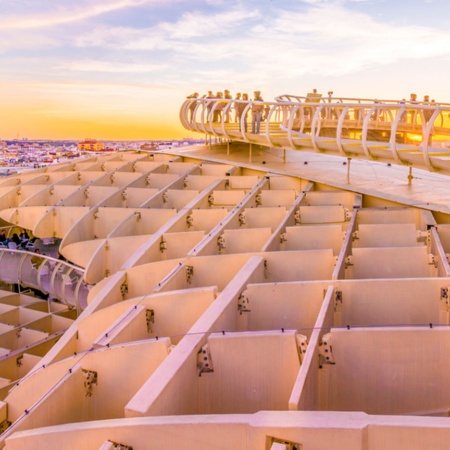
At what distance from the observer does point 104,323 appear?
35.0 feet

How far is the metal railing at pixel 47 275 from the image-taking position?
54.1 ft

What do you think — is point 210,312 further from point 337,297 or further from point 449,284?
point 449,284

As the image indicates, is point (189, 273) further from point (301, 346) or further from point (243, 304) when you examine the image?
point (301, 346)

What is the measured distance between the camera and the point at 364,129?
14039 millimetres

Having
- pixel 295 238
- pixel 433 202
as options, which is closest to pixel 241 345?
pixel 295 238

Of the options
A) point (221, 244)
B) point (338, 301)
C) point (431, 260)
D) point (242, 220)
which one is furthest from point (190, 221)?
point (338, 301)

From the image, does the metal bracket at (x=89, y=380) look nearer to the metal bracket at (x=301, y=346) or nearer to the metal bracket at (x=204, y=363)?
the metal bracket at (x=204, y=363)

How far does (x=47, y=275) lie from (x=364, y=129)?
36.9ft

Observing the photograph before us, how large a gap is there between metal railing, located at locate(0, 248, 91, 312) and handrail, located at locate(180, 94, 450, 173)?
8285 mm

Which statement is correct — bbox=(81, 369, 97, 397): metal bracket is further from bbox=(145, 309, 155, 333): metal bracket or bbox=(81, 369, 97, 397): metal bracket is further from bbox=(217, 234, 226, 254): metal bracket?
bbox=(217, 234, 226, 254): metal bracket

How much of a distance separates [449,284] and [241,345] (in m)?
3.78

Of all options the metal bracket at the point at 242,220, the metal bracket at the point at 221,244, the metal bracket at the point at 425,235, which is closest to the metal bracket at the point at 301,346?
the metal bracket at the point at 425,235

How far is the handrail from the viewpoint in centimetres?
1334

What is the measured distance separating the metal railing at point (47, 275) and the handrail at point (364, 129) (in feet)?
27.2
